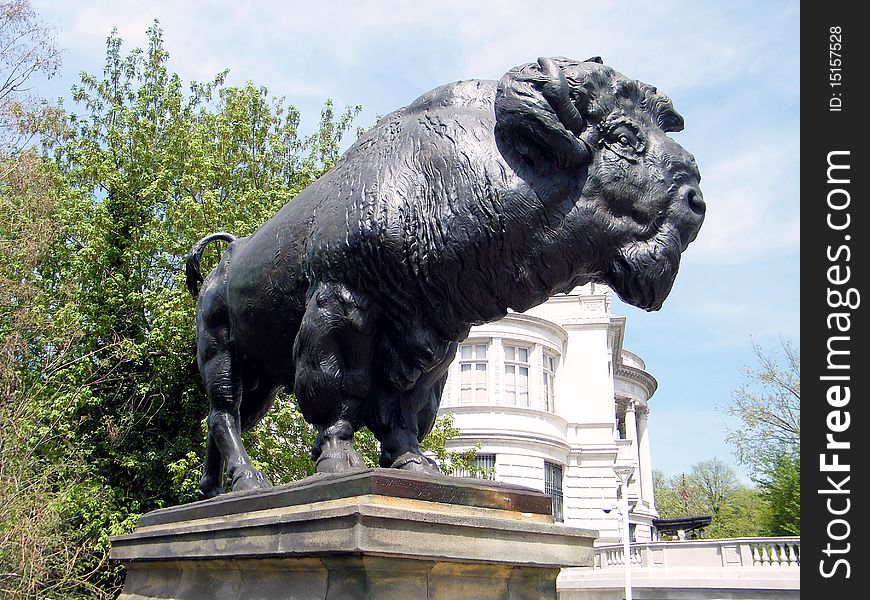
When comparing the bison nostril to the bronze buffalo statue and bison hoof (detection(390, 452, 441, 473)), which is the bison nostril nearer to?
the bronze buffalo statue

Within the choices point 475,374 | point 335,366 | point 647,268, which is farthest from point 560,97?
point 475,374

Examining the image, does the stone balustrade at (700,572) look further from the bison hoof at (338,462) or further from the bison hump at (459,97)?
the bison hump at (459,97)

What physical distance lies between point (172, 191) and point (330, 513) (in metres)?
15.8

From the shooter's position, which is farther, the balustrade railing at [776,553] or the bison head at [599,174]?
the balustrade railing at [776,553]

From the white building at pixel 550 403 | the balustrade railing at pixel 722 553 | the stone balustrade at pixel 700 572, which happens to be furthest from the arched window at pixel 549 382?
the balustrade railing at pixel 722 553

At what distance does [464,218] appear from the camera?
342 centimetres

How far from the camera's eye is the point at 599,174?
3.42 m

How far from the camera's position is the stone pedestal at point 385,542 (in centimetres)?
290

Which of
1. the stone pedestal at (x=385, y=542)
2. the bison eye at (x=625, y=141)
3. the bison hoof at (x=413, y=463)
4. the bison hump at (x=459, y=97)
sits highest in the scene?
the bison hump at (x=459, y=97)

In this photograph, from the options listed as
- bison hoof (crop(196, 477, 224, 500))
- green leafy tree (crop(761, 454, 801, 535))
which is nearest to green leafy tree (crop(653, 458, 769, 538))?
green leafy tree (crop(761, 454, 801, 535))

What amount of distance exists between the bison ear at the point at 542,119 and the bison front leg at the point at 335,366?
1003 millimetres

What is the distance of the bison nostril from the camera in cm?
349

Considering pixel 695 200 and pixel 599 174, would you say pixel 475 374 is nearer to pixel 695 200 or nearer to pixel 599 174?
pixel 695 200

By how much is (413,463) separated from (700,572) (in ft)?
62.6
